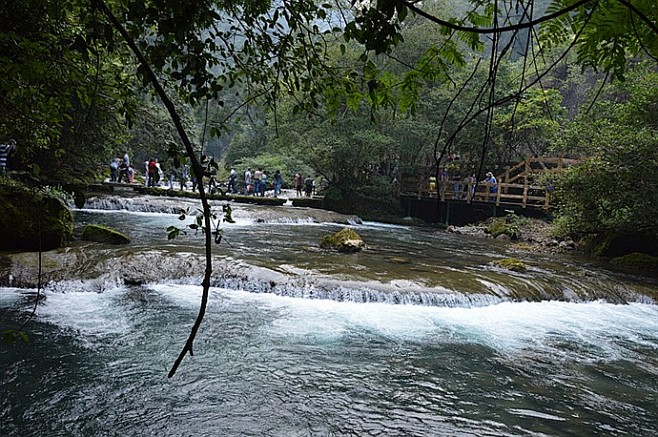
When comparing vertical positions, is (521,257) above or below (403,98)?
below

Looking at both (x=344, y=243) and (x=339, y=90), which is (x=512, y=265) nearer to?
(x=344, y=243)

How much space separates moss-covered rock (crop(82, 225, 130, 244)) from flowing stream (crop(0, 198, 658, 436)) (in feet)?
1.50

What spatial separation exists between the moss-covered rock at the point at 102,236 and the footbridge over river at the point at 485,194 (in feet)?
41.9

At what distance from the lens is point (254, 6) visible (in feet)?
8.02

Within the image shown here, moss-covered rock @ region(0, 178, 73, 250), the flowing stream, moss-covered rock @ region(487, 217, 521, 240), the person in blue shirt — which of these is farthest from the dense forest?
moss-covered rock @ region(487, 217, 521, 240)

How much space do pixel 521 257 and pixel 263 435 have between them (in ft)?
38.0

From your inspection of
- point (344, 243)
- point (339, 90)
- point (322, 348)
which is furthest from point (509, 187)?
point (339, 90)

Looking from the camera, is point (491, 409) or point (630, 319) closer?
point (491, 409)

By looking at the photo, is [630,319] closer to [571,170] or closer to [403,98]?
[571,170]

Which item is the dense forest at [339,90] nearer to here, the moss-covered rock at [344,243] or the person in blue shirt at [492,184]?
the person in blue shirt at [492,184]

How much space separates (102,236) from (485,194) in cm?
1713

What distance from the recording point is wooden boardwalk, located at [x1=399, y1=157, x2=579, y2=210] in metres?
19.9

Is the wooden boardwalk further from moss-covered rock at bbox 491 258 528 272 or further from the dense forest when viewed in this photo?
moss-covered rock at bbox 491 258 528 272

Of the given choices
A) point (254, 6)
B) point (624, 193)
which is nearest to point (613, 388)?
point (254, 6)
